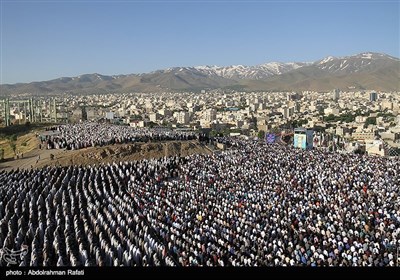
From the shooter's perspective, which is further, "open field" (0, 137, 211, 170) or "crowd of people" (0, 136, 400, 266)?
"open field" (0, 137, 211, 170)

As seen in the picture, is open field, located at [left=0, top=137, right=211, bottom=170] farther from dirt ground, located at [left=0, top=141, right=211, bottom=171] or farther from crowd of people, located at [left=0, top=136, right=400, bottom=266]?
crowd of people, located at [left=0, top=136, right=400, bottom=266]

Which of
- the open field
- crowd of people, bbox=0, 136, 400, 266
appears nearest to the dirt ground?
the open field

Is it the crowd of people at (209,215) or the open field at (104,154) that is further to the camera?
the open field at (104,154)

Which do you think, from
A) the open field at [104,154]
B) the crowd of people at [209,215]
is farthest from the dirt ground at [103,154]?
the crowd of people at [209,215]

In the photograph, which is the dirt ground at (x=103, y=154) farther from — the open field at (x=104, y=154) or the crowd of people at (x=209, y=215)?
the crowd of people at (x=209, y=215)

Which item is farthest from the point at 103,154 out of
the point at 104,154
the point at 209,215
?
the point at 209,215
